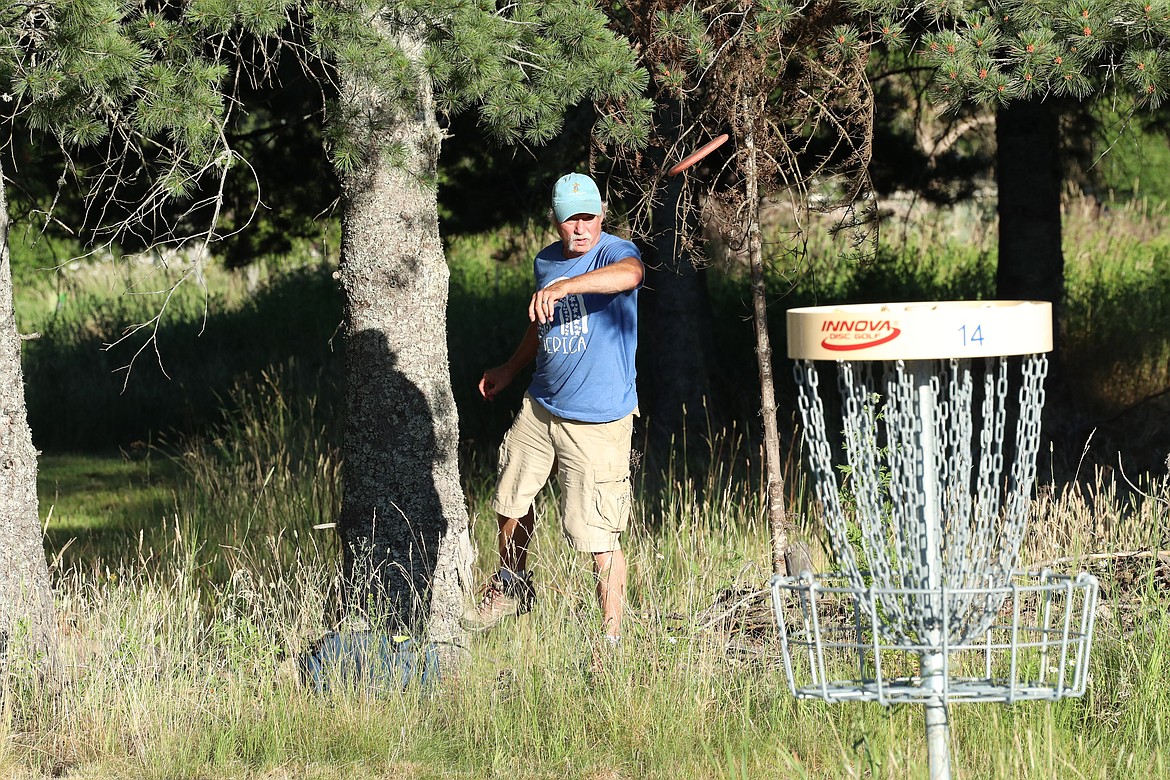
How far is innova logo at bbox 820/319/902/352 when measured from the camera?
253 cm

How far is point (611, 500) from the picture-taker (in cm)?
457

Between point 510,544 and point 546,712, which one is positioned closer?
point 546,712

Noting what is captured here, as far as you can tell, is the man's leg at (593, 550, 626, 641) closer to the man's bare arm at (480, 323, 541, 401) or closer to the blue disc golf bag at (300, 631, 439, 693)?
the blue disc golf bag at (300, 631, 439, 693)

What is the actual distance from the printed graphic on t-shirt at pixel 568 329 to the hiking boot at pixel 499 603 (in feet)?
2.89

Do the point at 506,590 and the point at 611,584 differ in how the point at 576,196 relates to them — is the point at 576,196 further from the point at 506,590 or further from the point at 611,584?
the point at 506,590

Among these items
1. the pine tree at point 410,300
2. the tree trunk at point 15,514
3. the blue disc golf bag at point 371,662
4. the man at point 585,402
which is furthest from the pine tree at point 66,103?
the man at point 585,402

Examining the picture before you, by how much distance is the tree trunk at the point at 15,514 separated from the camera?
4316 mm

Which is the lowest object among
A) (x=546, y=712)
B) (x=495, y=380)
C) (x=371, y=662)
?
(x=546, y=712)

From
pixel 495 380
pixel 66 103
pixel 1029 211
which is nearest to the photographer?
pixel 66 103

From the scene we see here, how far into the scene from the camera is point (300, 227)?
9.11 meters

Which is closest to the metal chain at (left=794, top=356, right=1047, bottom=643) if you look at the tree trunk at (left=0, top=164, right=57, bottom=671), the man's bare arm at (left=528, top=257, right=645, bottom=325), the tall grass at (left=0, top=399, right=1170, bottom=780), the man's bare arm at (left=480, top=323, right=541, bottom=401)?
the tall grass at (left=0, top=399, right=1170, bottom=780)

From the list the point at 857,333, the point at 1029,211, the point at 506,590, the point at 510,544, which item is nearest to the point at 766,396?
the point at 510,544

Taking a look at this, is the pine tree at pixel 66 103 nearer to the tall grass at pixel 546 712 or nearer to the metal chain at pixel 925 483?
the tall grass at pixel 546 712

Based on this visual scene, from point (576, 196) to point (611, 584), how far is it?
53.9 inches
